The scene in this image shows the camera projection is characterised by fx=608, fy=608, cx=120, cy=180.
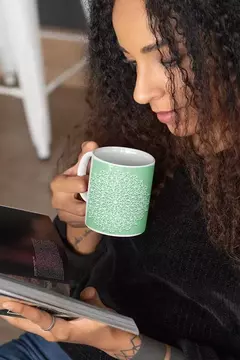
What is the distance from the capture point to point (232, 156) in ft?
2.26

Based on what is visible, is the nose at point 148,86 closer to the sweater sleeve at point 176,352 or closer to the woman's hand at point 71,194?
the woman's hand at point 71,194

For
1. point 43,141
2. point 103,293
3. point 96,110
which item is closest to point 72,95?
point 43,141

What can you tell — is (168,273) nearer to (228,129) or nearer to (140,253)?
(140,253)

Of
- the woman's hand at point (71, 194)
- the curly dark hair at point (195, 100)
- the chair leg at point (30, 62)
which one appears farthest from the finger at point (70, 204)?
the chair leg at point (30, 62)

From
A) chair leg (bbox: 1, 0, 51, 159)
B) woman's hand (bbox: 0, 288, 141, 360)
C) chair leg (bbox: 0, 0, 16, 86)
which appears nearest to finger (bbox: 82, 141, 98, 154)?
woman's hand (bbox: 0, 288, 141, 360)

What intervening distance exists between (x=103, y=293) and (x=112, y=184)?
0.61 feet

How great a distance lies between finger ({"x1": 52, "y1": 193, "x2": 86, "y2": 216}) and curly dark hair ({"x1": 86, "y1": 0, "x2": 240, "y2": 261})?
0.11m

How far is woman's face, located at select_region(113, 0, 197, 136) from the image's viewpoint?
63 centimetres

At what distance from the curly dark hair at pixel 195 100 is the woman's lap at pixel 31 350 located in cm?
25

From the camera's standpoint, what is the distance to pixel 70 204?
2.66ft

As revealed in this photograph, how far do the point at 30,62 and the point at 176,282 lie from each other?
866 millimetres

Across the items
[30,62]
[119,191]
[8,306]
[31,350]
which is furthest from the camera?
[30,62]

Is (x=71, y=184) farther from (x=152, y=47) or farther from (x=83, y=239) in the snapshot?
(x=152, y=47)

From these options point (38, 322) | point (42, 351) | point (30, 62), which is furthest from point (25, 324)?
point (30, 62)
